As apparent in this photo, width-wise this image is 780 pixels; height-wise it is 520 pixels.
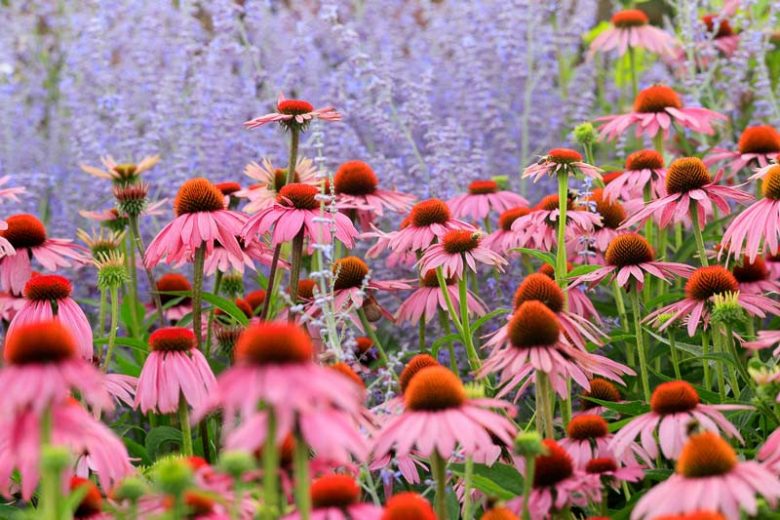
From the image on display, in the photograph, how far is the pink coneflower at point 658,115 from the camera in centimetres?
311

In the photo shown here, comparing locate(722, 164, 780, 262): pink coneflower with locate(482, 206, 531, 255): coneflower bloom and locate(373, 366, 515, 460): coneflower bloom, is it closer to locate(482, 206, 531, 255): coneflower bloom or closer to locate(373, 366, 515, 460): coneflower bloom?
locate(482, 206, 531, 255): coneflower bloom

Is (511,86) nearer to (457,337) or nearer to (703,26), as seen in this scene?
(703,26)

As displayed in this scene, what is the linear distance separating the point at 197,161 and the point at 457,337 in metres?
1.83

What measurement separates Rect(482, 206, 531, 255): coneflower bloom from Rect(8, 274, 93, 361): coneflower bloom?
1.05 meters

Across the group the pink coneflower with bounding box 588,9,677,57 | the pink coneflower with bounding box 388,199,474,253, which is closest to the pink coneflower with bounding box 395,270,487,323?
the pink coneflower with bounding box 388,199,474,253

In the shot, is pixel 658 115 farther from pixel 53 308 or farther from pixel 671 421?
pixel 53 308

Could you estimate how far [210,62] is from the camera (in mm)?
4164

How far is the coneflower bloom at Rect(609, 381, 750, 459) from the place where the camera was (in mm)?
1758

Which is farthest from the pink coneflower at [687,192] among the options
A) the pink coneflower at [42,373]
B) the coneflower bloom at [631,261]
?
the pink coneflower at [42,373]

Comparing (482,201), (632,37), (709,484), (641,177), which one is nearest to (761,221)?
(641,177)

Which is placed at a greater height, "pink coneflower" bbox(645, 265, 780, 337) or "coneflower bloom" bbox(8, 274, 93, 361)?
"pink coneflower" bbox(645, 265, 780, 337)

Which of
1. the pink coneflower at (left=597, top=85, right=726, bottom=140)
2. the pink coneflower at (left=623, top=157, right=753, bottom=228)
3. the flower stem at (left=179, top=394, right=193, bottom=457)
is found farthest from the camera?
the pink coneflower at (left=597, top=85, right=726, bottom=140)

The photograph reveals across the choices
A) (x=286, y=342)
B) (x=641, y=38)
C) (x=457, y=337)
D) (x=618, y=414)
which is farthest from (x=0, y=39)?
(x=286, y=342)

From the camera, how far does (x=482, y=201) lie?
3.19 metres
